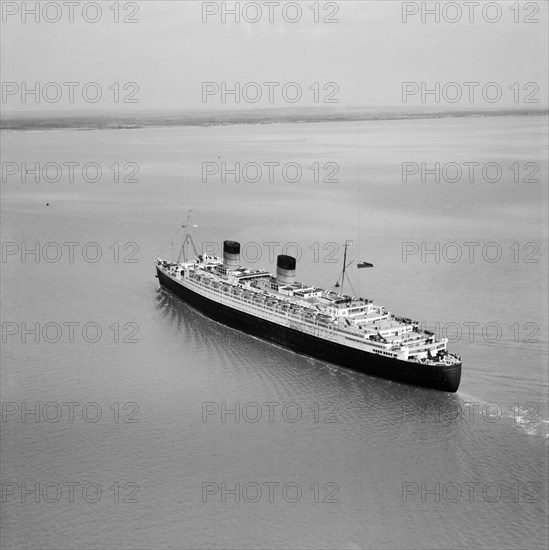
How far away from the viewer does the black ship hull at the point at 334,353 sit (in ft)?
65.6

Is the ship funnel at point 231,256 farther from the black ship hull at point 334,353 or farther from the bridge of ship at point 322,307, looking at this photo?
the black ship hull at point 334,353

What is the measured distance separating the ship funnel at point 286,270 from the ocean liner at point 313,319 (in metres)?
0.03

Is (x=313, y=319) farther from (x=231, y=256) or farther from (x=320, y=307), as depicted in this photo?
(x=231, y=256)

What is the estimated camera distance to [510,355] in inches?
835

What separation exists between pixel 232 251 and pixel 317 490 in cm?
1356

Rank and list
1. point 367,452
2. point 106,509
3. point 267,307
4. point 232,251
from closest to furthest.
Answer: point 106,509, point 367,452, point 267,307, point 232,251

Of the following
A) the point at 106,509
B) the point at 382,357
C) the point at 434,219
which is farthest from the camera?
the point at 434,219

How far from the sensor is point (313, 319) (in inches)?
906

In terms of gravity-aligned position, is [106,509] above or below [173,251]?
below

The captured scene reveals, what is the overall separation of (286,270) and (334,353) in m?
4.46

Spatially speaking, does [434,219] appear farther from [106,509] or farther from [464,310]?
[106,509]

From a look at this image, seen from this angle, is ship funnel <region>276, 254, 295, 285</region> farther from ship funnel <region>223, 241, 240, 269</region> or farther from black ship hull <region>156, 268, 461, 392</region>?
ship funnel <region>223, 241, 240, 269</region>

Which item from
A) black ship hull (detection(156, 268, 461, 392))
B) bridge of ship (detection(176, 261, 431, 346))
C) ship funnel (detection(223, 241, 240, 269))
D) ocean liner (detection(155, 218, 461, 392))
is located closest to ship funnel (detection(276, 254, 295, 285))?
ocean liner (detection(155, 218, 461, 392))

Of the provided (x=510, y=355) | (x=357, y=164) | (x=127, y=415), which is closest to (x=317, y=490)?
(x=127, y=415)
